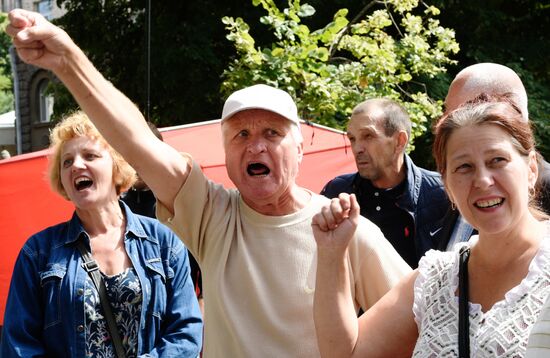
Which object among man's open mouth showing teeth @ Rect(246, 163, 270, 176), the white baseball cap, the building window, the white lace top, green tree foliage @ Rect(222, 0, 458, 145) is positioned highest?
the building window

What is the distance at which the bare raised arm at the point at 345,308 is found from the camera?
2648 millimetres

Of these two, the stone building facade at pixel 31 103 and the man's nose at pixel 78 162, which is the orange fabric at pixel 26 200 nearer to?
the man's nose at pixel 78 162

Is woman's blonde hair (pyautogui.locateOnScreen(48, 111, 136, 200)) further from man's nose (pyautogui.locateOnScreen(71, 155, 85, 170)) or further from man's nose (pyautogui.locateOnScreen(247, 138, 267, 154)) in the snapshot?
man's nose (pyautogui.locateOnScreen(247, 138, 267, 154))

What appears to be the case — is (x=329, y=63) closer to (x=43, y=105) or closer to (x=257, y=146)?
(x=257, y=146)

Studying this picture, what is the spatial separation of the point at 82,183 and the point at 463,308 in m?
2.15

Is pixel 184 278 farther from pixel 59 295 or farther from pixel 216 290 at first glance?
pixel 216 290

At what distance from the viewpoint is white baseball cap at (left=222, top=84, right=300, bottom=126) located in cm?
292

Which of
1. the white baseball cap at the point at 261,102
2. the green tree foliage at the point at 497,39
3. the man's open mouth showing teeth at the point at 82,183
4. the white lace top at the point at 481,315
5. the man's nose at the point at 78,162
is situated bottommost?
A: the white lace top at the point at 481,315

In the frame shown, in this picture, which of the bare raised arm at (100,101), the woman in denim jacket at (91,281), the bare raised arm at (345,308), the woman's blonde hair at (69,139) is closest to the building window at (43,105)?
the woman's blonde hair at (69,139)

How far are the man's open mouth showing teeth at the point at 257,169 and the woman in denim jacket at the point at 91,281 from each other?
108cm

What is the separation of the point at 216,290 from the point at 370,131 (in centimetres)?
269

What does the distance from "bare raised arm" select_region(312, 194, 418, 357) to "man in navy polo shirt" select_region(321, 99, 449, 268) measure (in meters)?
1.51

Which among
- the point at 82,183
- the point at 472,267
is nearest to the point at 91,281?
the point at 82,183

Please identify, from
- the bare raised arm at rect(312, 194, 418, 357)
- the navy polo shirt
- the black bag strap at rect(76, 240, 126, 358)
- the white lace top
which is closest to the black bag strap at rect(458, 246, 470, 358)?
the white lace top
